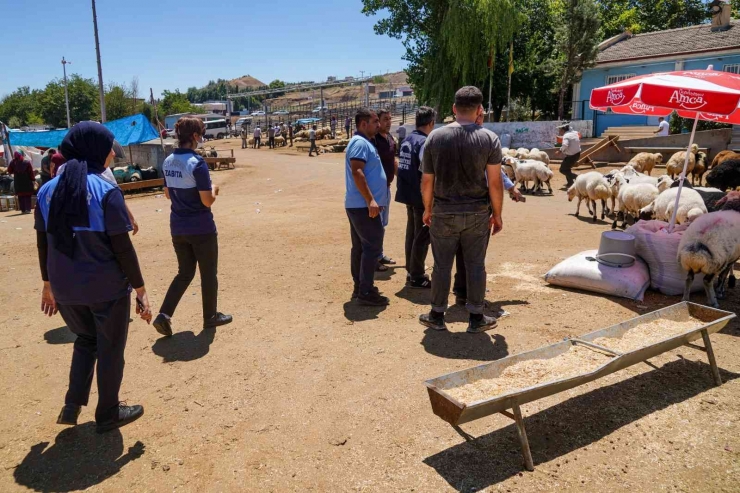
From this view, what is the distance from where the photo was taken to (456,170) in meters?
4.29

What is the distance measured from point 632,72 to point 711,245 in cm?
2494

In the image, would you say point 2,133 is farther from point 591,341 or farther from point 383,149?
point 591,341

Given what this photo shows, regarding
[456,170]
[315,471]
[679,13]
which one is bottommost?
[315,471]

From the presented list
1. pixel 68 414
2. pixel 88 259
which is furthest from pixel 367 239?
pixel 68 414

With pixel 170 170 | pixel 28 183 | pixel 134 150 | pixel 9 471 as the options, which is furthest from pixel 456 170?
pixel 134 150

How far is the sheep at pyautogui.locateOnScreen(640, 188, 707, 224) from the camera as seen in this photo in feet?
21.1

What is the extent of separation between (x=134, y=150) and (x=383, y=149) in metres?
17.3

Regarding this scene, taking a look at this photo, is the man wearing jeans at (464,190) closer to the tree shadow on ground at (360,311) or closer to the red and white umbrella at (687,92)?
the tree shadow on ground at (360,311)

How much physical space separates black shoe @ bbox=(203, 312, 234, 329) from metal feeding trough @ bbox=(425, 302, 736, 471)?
2638 mm

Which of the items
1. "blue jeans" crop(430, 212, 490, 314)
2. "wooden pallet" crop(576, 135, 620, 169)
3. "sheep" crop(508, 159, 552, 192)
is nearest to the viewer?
"blue jeans" crop(430, 212, 490, 314)

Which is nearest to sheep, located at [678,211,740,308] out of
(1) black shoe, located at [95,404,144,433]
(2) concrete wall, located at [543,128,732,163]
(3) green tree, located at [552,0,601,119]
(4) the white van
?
(1) black shoe, located at [95,404,144,433]

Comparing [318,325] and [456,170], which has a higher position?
[456,170]

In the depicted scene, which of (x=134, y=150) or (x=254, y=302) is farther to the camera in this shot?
(x=134, y=150)

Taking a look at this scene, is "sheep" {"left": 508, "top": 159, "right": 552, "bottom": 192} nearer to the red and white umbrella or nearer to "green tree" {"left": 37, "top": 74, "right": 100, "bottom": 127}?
the red and white umbrella
